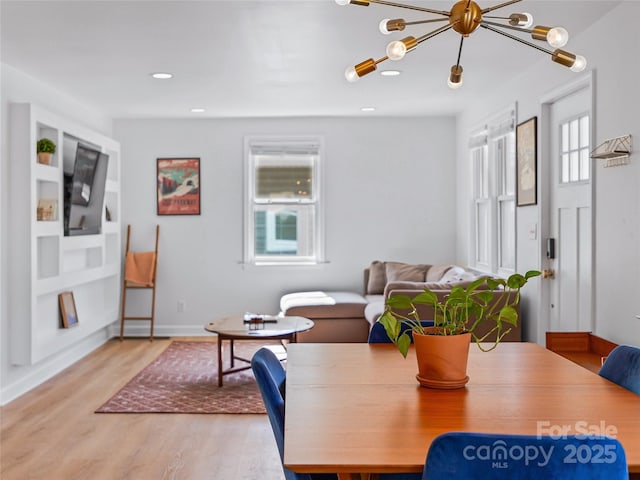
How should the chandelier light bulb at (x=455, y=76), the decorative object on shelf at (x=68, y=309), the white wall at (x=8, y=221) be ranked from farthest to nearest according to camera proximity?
the decorative object on shelf at (x=68, y=309)
the white wall at (x=8, y=221)
the chandelier light bulb at (x=455, y=76)

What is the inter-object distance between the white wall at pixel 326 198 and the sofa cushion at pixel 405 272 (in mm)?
472

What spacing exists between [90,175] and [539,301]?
3.99 metres

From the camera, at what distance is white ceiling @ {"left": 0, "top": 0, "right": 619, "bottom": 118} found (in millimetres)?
3734

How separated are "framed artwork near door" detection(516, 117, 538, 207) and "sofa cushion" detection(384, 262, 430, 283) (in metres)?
1.89

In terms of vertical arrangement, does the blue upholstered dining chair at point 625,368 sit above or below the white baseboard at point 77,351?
above

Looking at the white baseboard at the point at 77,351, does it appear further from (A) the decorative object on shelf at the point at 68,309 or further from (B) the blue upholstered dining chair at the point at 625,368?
(B) the blue upholstered dining chair at the point at 625,368

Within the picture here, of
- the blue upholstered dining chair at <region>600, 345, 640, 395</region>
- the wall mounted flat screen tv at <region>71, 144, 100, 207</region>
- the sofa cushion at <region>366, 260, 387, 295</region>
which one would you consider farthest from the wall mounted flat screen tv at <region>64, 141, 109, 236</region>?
the blue upholstered dining chair at <region>600, 345, 640, 395</region>

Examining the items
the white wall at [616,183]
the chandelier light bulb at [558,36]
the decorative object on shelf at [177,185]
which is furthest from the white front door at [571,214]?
the decorative object on shelf at [177,185]

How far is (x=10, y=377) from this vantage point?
16.2 feet

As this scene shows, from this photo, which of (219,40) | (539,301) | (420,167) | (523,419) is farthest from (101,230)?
(523,419)

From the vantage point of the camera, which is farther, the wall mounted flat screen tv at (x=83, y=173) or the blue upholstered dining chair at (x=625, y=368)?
the wall mounted flat screen tv at (x=83, y=173)

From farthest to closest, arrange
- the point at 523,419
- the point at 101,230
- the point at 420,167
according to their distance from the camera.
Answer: the point at 420,167, the point at 101,230, the point at 523,419

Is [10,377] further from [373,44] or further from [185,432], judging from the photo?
[373,44]

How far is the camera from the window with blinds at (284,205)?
7727 millimetres
